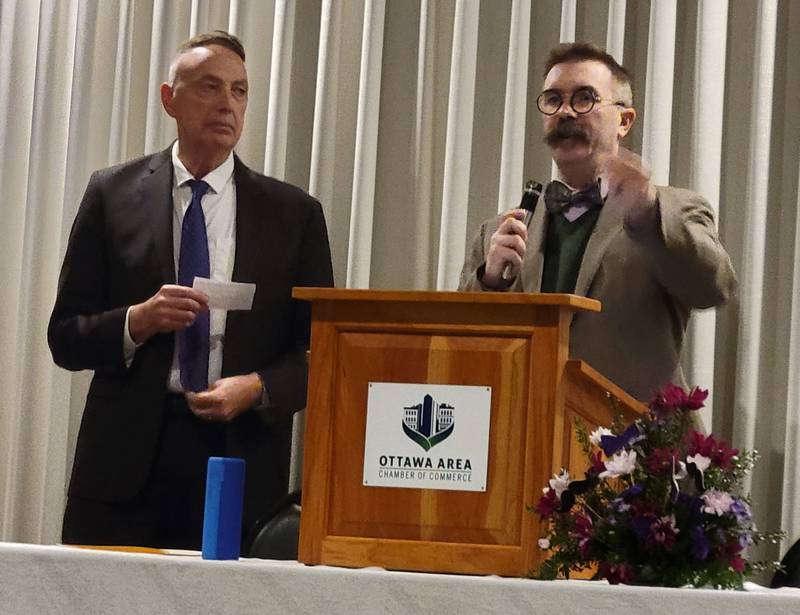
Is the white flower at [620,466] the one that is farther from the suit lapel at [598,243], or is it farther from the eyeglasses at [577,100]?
the eyeglasses at [577,100]

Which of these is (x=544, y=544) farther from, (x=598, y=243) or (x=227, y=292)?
(x=227, y=292)

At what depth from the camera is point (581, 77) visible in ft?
12.3

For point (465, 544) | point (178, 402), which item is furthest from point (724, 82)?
point (465, 544)

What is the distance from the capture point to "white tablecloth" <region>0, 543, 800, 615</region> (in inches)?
66.3

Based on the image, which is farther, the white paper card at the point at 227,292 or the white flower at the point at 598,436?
the white paper card at the point at 227,292

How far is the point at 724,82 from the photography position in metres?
4.42

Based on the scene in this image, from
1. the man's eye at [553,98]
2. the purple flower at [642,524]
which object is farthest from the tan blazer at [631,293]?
the purple flower at [642,524]

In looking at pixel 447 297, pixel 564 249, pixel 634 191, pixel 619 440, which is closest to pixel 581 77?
pixel 564 249

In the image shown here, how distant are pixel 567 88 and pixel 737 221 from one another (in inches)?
36.7

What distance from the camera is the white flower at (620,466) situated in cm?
191

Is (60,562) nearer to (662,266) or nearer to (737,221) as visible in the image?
(662,266)

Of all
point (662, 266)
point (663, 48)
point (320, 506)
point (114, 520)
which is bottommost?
point (114, 520)

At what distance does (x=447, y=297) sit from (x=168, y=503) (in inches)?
76.9

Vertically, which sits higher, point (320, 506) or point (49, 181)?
point (49, 181)
